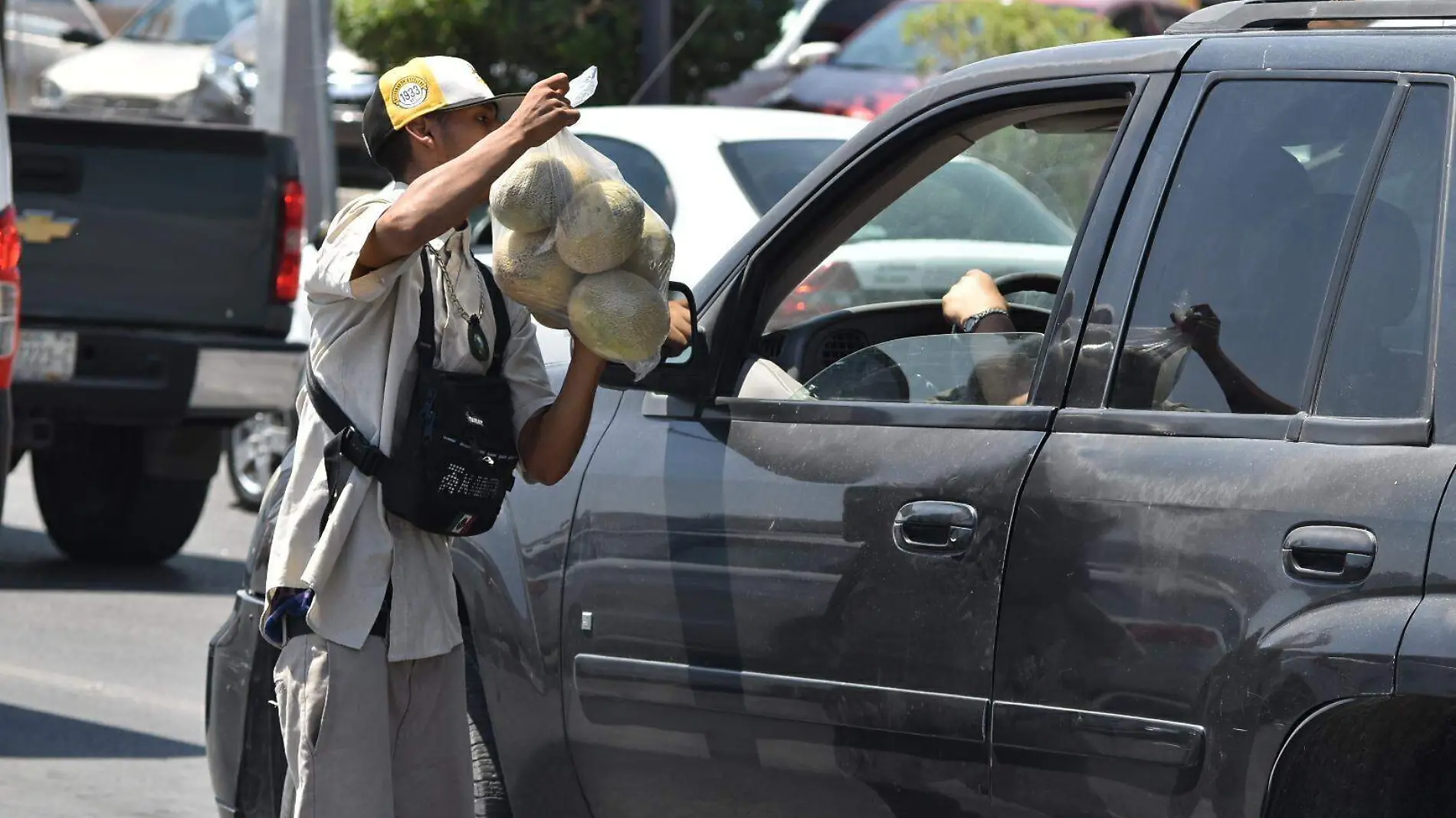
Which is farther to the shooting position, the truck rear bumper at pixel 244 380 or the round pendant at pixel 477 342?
the truck rear bumper at pixel 244 380

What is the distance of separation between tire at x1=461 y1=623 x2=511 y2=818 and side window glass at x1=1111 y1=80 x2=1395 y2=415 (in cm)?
147

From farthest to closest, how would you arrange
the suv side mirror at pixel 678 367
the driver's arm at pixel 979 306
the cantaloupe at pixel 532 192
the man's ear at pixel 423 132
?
the driver's arm at pixel 979 306 < the suv side mirror at pixel 678 367 < the man's ear at pixel 423 132 < the cantaloupe at pixel 532 192

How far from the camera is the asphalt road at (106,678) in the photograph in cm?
575

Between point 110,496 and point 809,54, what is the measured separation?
9.65 meters

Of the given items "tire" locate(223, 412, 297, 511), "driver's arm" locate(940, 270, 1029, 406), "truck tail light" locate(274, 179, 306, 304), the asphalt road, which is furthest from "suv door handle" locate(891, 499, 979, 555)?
"tire" locate(223, 412, 297, 511)

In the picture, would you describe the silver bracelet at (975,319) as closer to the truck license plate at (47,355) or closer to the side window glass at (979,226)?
the side window glass at (979,226)

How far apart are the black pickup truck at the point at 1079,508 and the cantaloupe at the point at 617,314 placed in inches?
17.4

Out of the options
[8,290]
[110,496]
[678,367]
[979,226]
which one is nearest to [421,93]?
→ [678,367]

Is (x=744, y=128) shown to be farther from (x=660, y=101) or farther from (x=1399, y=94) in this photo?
(x=1399, y=94)

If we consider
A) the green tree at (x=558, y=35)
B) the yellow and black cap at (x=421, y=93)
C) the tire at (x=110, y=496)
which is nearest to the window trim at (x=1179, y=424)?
the yellow and black cap at (x=421, y=93)

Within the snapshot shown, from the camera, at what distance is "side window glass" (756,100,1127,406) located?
367cm

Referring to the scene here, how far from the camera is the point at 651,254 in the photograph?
3.29 metres

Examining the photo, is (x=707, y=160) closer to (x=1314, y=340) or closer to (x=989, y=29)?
(x=989, y=29)

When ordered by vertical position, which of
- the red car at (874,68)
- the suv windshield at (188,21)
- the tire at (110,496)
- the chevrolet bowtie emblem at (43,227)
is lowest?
the tire at (110,496)
